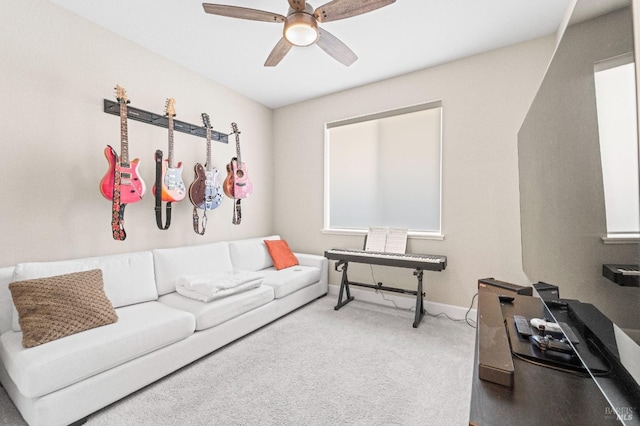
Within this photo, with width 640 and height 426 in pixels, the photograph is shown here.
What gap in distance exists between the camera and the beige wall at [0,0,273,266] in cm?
196

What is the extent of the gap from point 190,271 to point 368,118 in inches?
109

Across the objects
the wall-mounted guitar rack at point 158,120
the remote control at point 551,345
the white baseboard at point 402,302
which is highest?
the wall-mounted guitar rack at point 158,120

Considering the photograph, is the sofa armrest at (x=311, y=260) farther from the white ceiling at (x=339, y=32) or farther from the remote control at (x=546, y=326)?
the remote control at (x=546, y=326)

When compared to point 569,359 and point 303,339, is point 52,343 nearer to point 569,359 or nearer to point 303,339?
point 303,339

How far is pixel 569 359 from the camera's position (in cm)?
92

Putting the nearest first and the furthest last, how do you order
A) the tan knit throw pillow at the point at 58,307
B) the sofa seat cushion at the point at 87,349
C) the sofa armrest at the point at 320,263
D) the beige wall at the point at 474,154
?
1. the sofa seat cushion at the point at 87,349
2. the tan knit throw pillow at the point at 58,307
3. the beige wall at the point at 474,154
4. the sofa armrest at the point at 320,263

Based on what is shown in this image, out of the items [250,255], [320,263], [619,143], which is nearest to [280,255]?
[250,255]

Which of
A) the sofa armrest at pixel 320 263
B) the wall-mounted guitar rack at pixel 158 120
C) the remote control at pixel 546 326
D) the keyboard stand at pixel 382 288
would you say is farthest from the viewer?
the sofa armrest at pixel 320 263

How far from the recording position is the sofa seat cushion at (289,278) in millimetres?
2879

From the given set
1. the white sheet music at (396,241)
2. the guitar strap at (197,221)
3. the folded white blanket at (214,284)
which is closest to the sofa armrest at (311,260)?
the white sheet music at (396,241)

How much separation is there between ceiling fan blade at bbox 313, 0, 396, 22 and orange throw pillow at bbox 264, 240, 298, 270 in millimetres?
2569

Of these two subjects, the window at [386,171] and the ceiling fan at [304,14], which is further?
the window at [386,171]

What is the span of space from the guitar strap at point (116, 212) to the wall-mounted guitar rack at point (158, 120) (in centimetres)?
54

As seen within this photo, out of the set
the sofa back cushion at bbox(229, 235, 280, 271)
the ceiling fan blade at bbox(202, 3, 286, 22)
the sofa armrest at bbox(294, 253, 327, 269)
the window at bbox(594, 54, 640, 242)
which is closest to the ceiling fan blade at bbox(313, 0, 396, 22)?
the ceiling fan blade at bbox(202, 3, 286, 22)
